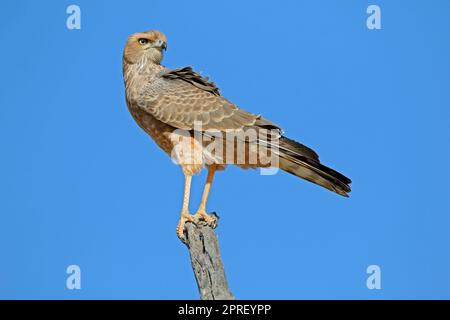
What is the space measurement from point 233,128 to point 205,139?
0.38 meters

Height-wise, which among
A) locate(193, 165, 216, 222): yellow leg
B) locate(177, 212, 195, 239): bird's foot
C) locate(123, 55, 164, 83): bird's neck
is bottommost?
locate(177, 212, 195, 239): bird's foot

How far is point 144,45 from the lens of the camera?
9.85 m

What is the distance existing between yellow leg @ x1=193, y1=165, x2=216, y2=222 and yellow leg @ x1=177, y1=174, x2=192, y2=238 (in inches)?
4.5

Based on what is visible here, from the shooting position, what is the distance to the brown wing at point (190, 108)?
907 cm

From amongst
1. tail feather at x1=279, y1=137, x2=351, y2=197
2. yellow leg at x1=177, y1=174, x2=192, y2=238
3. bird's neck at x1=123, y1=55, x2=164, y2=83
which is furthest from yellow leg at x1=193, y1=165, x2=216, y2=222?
bird's neck at x1=123, y1=55, x2=164, y2=83

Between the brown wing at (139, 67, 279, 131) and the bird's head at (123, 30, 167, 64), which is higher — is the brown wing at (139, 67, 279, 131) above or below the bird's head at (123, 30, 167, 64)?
below

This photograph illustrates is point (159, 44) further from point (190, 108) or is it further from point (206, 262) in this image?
point (206, 262)

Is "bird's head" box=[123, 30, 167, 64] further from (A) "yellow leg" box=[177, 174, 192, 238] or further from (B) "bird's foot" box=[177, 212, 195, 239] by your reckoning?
(B) "bird's foot" box=[177, 212, 195, 239]

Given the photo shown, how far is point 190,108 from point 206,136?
0.44 metres

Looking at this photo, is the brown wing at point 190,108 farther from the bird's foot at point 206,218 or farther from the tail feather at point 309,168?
the bird's foot at point 206,218

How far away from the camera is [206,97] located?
A: 9.46m

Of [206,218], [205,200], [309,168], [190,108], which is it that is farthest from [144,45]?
[309,168]

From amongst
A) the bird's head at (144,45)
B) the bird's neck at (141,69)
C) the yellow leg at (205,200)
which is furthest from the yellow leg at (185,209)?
the bird's head at (144,45)

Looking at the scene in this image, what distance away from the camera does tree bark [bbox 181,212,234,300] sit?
720 cm
